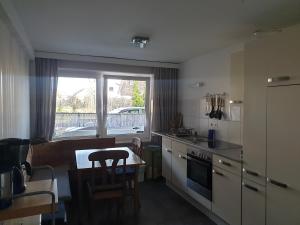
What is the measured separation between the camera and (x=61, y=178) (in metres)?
3.01

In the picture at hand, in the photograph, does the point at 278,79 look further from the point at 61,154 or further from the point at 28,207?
the point at 61,154

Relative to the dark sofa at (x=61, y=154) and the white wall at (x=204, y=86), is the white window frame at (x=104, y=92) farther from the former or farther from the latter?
the white wall at (x=204, y=86)

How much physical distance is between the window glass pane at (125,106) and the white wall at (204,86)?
2.61ft

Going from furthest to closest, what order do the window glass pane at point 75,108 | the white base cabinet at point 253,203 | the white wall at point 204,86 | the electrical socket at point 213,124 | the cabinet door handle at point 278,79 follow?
the window glass pane at point 75,108
the electrical socket at point 213,124
the white wall at point 204,86
the white base cabinet at point 253,203
the cabinet door handle at point 278,79

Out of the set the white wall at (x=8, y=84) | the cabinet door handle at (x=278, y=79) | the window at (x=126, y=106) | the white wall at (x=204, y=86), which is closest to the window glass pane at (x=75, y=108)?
the window at (x=126, y=106)

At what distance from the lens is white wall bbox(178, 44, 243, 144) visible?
3.23 meters

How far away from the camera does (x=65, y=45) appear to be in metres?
3.22

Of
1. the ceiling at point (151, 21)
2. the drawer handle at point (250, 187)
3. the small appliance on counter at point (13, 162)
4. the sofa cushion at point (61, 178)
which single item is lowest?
the sofa cushion at point (61, 178)

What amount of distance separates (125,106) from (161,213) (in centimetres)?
211

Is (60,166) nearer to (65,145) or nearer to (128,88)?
(65,145)

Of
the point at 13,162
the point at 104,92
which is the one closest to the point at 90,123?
the point at 104,92

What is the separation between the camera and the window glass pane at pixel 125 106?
14.1 ft

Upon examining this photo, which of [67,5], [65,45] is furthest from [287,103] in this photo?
[65,45]

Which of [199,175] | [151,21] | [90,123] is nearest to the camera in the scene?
[151,21]
